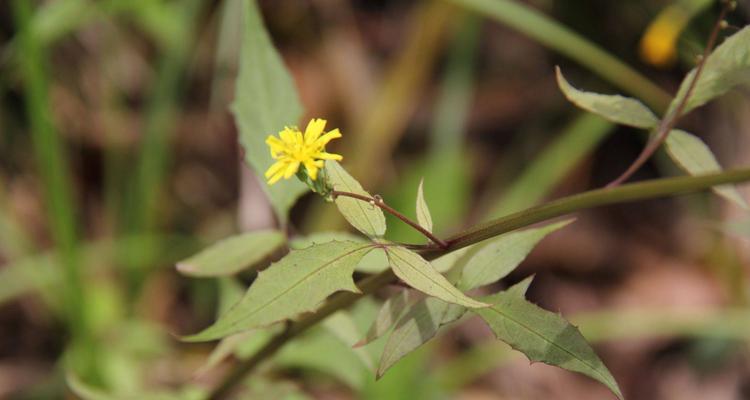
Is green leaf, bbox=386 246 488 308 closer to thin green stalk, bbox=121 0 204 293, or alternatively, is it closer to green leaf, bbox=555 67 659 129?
green leaf, bbox=555 67 659 129

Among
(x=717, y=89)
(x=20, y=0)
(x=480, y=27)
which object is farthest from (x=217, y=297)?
(x=717, y=89)

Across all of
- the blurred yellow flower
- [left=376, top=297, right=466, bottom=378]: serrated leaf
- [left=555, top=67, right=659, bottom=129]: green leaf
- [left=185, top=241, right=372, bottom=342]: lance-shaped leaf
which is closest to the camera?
[left=185, top=241, right=372, bottom=342]: lance-shaped leaf

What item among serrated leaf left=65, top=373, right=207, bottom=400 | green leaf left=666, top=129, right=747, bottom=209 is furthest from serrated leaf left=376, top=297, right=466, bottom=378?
serrated leaf left=65, top=373, right=207, bottom=400

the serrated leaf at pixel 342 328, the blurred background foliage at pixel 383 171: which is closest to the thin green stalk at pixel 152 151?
the blurred background foliage at pixel 383 171

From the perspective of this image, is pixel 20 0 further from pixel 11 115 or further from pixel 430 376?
pixel 430 376

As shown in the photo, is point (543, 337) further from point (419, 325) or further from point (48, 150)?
point (48, 150)
